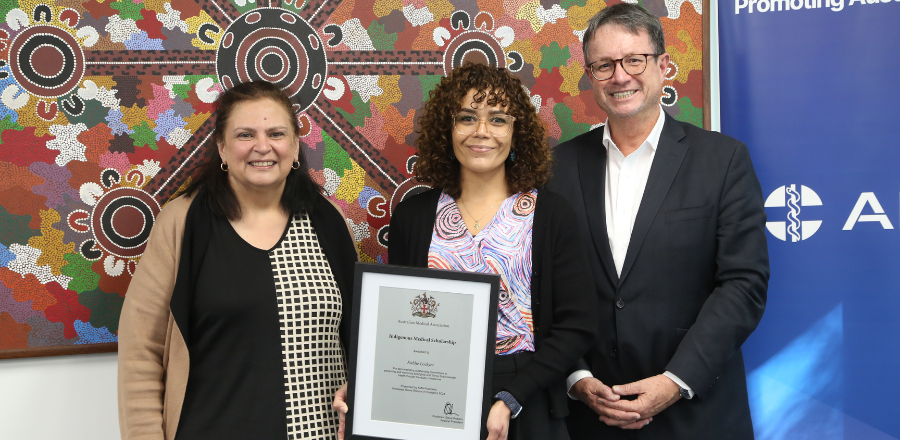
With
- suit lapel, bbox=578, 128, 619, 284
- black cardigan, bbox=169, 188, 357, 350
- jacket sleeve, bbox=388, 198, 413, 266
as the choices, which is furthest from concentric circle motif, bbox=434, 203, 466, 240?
suit lapel, bbox=578, 128, 619, 284

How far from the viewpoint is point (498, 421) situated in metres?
1.54

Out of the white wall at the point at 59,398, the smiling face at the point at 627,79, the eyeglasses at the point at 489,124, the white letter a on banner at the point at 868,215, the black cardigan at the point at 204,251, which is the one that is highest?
the smiling face at the point at 627,79

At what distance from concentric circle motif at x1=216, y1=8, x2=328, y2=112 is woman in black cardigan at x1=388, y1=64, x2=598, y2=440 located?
70 cm

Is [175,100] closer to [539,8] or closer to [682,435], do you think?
[539,8]

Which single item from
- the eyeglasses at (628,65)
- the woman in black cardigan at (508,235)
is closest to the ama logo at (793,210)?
the eyeglasses at (628,65)

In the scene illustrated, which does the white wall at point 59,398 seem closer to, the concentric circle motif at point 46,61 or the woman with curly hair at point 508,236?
the concentric circle motif at point 46,61

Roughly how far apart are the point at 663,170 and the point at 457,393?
1045 millimetres

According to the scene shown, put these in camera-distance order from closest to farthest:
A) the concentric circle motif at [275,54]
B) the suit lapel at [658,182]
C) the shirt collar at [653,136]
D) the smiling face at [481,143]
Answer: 1. the smiling face at [481,143]
2. the suit lapel at [658,182]
3. the shirt collar at [653,136]
4. the concentric circle motif at [275,54]

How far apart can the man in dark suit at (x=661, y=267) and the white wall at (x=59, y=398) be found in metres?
1.82

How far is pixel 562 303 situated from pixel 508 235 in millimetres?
257

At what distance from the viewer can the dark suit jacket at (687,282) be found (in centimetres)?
186

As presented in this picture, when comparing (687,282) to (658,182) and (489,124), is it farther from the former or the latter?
(489,124)

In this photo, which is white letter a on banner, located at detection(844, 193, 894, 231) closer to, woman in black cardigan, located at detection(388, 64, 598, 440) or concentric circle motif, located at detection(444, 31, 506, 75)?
woman in black cardigan, located at detection(388, 64, 598, 440)

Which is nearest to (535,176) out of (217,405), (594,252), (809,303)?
(594,252)
